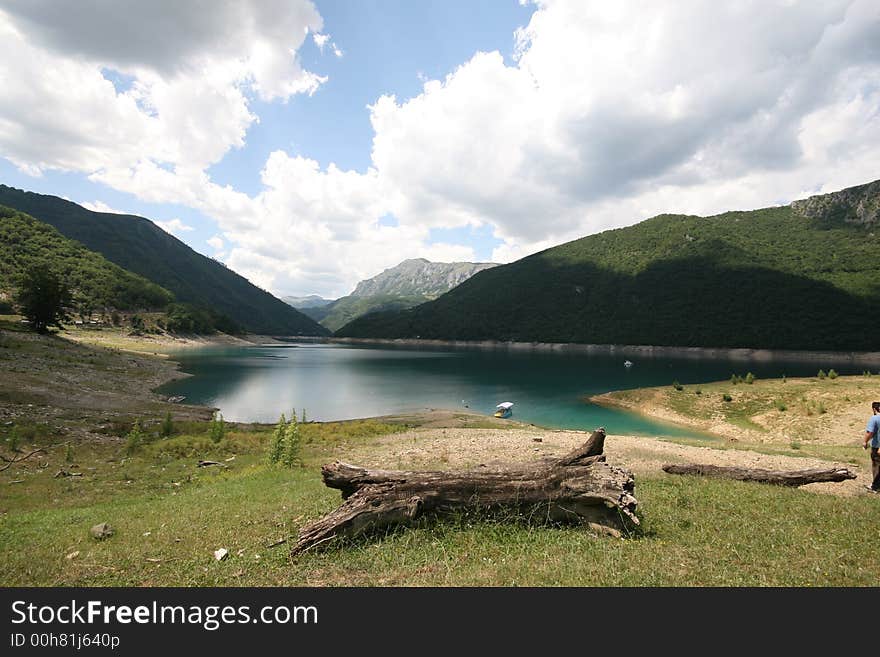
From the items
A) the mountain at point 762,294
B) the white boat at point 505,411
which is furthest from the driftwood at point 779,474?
the mountain at point 762,294

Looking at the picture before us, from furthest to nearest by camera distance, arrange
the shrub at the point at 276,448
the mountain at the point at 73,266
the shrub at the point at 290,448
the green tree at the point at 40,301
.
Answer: the mountain at the point at 73,266
the green tree at the point at 40,301
the shrub at the point at 276,448
the shrub at the point at 290,448

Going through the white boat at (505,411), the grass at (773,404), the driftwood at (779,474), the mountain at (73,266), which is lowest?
the white boat at (505,411)

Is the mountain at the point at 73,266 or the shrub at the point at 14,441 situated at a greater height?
the mountain at the point at 73,266

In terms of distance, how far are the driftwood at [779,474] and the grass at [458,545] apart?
99 centimetres

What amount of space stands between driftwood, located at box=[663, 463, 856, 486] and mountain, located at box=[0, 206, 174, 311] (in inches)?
6241

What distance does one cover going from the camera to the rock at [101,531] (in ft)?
29.1

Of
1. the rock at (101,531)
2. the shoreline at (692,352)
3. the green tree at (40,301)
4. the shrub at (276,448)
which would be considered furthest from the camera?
the shoreline at (692,352)

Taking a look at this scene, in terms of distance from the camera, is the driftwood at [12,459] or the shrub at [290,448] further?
the shrub at [290,448]

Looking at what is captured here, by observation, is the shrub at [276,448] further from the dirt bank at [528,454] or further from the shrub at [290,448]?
the dirt bank at [528,454]

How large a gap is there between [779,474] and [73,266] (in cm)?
19229

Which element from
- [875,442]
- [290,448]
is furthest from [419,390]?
[875,442]

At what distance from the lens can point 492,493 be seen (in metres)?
8.21

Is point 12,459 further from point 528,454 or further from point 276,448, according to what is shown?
point 528,454
